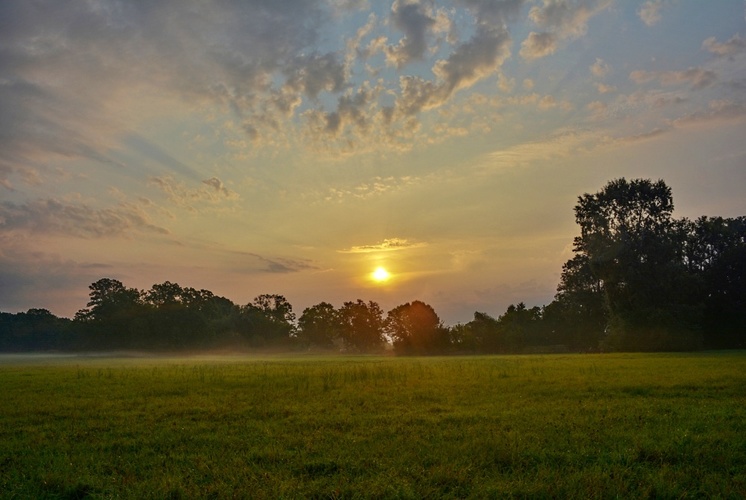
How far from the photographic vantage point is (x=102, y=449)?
1083 centimetres

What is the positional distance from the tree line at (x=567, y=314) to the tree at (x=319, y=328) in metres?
0.36

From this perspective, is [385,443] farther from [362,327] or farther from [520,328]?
[362,327]

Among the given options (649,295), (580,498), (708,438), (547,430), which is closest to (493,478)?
(580,498)

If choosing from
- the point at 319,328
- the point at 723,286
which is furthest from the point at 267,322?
the point at 723,286

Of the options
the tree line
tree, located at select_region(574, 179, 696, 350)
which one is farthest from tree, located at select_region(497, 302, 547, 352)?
tree, located at select_region(574, 179, 696, 350)

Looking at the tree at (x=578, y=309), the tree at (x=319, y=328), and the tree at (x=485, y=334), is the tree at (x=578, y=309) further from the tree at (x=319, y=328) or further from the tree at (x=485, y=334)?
the tree at (x=319, y=328)

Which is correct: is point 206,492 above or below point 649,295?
below

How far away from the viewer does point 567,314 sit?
9912 cm

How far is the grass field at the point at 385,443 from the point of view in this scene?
7875mm

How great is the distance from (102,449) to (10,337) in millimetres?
184536

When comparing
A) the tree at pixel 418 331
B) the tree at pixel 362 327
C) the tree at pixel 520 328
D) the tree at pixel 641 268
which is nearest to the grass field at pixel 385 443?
the tree at pixel 641 268

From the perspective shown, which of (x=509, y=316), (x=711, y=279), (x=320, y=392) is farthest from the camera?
Result: (x=509, y=316)

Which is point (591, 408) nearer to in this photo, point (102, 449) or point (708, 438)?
point (708, 438)

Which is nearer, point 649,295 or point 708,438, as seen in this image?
point 708,438
